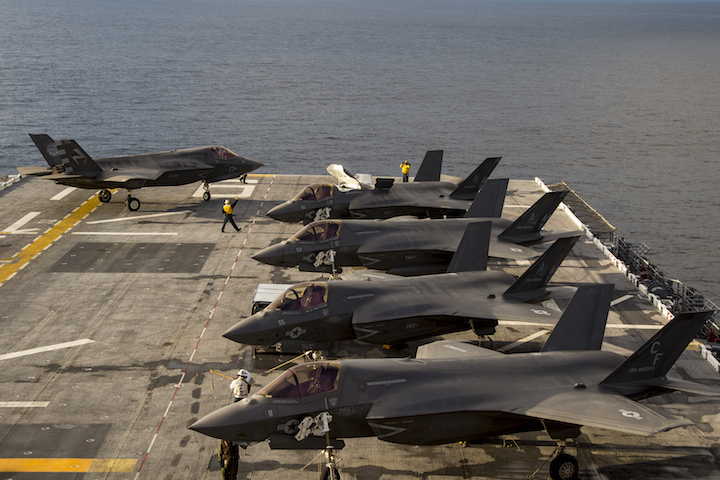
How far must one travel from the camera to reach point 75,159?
42.1 m

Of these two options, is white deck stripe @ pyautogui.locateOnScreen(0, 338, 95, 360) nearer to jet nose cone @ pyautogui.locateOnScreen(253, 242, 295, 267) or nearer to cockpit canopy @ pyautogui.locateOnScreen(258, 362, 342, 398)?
jet nose cone @ pyautogui.locateOnScreen(253, 242, 295, 267)

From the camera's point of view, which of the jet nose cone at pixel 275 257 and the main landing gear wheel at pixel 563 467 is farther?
the jet nose cone at pixel 275 257

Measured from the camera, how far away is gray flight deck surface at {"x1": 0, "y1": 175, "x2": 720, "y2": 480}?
19.9 metres

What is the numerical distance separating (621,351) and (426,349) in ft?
22.8

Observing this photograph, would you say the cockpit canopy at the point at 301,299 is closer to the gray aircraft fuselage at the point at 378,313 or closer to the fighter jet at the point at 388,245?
the gray aircraft fuselage at the point at 378,313

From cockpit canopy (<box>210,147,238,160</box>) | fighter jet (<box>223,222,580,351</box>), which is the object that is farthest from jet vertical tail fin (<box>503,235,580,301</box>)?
cockpit canopy (<box>210,147,238,160</box>)

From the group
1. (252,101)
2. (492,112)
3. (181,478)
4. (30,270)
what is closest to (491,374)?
(181,478)

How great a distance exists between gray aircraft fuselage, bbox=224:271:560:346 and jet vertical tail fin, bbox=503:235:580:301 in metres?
0.46

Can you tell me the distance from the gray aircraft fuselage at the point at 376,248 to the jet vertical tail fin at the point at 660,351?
37.8 ft

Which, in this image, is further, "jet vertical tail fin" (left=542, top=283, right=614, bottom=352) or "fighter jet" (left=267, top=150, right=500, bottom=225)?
"fighter jet" (left=267, top=150, right=500, bottom=225)

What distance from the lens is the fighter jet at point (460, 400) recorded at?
17.9m

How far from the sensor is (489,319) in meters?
Answer: 24.4

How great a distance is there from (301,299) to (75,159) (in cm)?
2571

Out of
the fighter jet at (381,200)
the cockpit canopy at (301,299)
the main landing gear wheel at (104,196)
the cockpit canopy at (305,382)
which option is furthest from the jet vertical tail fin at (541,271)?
the main landing gear wheel at (104,196)
